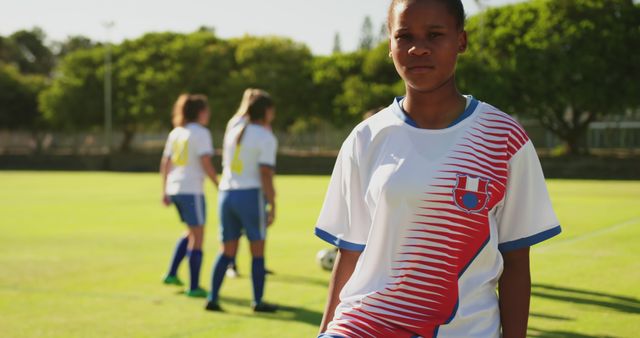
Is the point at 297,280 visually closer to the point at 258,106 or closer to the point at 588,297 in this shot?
the point at 258,106

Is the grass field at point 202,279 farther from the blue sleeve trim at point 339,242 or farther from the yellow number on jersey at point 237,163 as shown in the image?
the blue sleeve trim at point 339,242

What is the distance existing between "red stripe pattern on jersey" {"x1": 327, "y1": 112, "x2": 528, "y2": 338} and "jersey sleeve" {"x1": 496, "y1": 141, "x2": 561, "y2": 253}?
4 cm

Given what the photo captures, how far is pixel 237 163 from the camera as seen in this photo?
313 inches

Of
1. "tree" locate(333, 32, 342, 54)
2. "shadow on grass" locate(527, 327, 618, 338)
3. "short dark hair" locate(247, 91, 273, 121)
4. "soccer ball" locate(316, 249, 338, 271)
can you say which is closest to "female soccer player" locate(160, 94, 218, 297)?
"short dark hair" locate(247, 91, 273, 121)

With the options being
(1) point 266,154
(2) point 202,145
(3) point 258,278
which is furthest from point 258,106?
(3) point 258,278

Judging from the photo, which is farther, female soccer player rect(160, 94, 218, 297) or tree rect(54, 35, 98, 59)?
tree rect(54, 35, 98, 59)

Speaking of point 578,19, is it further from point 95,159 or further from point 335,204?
point 335,204

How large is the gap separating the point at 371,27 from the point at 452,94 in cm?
13947

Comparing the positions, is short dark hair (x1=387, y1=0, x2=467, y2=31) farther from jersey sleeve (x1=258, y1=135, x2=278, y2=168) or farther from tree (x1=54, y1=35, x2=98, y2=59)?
tree (x1=54, y1=35, x2=98, y2=59)

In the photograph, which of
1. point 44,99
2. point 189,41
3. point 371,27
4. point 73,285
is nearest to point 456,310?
point 73,285

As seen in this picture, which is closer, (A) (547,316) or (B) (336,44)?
(A) (547,316)

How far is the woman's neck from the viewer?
2545 millimetres

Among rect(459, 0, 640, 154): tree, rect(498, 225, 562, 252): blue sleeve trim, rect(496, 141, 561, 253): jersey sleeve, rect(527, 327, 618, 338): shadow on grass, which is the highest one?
rect(459, 0, 640, 154): tree

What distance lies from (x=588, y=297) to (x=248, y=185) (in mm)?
3541
